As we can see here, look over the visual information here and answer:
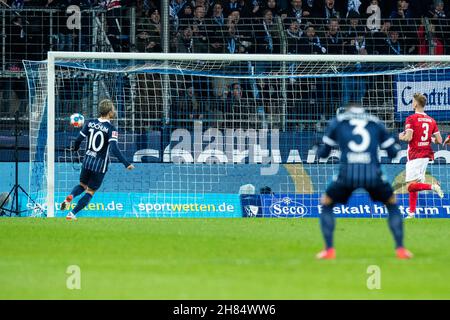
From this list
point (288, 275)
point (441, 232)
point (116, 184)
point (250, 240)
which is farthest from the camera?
point (116, 184)

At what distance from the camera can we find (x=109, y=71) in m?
23.9

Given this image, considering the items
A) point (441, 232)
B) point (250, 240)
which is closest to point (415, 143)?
point (441, 232)

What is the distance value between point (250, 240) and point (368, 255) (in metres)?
2.50

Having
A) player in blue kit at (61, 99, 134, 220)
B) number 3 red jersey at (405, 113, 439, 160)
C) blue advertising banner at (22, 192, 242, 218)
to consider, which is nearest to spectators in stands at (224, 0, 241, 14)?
blue advertising banner at (22, 192, 242, 218)

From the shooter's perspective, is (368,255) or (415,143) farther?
(415,143)

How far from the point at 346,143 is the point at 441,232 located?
5.34 metres

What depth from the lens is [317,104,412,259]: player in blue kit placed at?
503 inches

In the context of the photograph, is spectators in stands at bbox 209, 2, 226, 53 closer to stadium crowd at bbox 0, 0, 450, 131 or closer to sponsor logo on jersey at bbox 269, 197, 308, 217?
stadium crowd at bbox 0, 0, 450, 131

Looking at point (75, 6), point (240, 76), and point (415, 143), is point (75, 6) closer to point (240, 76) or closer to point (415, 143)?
point (240, 76)

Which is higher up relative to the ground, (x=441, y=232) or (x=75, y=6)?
(x=75, y=6)

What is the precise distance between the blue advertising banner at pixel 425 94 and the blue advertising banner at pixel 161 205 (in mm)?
4144

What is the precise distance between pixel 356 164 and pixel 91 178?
853 centimetres


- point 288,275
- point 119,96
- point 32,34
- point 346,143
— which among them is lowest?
point 288,275

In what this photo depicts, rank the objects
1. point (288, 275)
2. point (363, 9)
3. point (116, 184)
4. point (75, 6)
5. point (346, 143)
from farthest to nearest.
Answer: point (363, 9), point (75, 6), point (116, 184), point (346, 143), point (288, 275)
